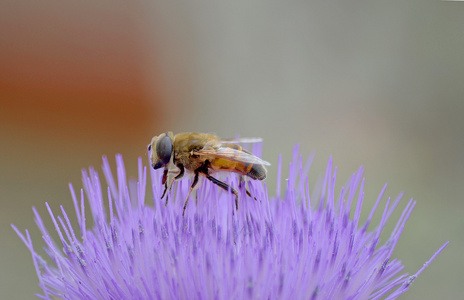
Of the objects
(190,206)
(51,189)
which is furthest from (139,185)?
(51,189)

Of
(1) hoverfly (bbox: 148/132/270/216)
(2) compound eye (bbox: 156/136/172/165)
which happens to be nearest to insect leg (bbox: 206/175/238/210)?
(1) hoverfly (bbox: 148/132/270/216)

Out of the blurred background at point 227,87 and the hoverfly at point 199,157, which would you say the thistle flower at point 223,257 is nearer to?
the hoverfly at point 199,157

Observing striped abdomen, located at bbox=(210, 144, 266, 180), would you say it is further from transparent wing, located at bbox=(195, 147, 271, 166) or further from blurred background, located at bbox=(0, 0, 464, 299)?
blurred background, located at bbox=(0, 0, 464, 299)

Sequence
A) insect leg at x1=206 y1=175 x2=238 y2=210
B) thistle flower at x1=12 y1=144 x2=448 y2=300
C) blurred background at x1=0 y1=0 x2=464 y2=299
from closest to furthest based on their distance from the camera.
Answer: thistle flower at x1=12 y1=144 x2=448 y2=300 < insect leg at x1=206 y1=175 x2=238 y2=210 < blurred background at x1=0 y1=0 x2=464 y2=299

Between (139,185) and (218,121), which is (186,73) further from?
(139,185)

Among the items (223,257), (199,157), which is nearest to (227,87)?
(199,157)
